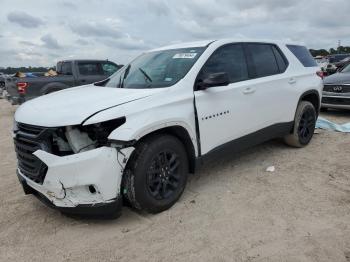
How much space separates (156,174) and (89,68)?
961 cm

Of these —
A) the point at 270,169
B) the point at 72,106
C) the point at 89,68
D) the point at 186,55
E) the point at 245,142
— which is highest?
the point at 186,55

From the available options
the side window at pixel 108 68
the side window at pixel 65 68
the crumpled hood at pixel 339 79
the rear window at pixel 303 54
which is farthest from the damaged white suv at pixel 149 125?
the side window at pixel 108 68

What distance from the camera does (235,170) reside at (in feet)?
16.3

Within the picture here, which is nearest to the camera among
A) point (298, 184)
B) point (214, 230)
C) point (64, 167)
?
point (64, 167)

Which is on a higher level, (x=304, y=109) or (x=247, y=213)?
(x=304, y=109)

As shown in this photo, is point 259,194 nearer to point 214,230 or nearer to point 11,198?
point 214,230

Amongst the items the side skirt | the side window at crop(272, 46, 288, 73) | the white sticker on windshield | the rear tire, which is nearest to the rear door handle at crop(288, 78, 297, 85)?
the side window at crop(272, 46, 288, 73)

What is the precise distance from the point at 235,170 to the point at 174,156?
1.54 meters

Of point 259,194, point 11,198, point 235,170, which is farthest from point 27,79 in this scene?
point 259,194

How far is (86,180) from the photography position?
311 centimetres

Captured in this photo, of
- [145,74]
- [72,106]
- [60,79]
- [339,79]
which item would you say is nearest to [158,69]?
[145,74]

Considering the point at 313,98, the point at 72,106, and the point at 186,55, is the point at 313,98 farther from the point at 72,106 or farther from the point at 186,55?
the point at 72,106

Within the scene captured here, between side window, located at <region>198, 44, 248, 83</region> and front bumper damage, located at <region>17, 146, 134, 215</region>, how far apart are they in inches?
58.7

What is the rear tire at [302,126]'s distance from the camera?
569cm
